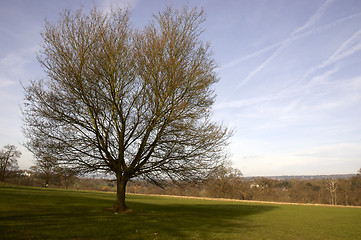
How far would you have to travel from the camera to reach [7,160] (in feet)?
179

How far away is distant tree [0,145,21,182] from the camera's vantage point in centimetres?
5356

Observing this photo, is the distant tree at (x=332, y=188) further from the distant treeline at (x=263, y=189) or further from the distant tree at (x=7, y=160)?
the distant tree at (x=7, y=160)

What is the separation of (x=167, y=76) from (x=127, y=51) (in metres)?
3.15

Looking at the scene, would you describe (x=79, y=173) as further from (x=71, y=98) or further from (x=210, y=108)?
(x=210, y=108)

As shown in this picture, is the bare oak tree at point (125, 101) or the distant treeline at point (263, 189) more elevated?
the bare oak tree at point (125, 101)

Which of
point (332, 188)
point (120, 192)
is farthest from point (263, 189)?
point (120, 192)

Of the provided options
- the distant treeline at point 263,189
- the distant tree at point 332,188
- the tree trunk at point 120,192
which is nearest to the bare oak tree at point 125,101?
the tree trunk at point 120,192

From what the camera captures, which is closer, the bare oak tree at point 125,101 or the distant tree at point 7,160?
the bare oak tree at point 125,101

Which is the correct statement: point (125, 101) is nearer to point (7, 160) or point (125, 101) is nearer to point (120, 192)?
point (120, 192)

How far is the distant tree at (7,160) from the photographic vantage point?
53559 millimetres

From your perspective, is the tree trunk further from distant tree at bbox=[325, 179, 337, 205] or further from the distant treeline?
distant tree at bbox=[325, 179, 337, 205]

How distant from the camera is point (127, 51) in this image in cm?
1446

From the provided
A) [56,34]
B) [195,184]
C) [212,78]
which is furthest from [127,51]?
[195,184]

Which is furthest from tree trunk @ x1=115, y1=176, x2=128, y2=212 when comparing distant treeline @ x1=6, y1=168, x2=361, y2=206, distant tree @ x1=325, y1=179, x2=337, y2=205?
distant tree @ x1=325, y1=179, x2=337, y2=205
